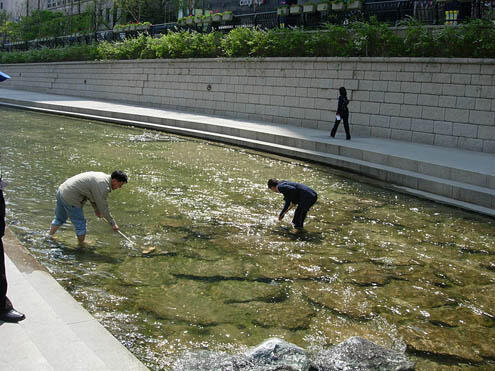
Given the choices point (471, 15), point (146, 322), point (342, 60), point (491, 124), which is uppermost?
point (471, 15)

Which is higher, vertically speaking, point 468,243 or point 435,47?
point 435,47

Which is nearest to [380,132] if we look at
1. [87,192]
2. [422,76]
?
[422,76]

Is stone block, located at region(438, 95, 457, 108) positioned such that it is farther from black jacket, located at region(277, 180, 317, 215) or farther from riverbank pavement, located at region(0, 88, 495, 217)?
black jacket, located at region(277, 180, 317, 215)

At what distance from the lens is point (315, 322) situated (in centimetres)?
584

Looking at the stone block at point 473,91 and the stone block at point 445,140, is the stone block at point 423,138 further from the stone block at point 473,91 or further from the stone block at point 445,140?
the stone block at point 473,91

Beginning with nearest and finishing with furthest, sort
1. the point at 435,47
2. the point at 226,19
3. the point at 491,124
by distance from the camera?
the point at 491,124 < the point at 435,47 < the point at 226,19

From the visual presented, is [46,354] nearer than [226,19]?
Yes

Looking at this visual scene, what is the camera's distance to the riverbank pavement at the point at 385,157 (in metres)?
11.5

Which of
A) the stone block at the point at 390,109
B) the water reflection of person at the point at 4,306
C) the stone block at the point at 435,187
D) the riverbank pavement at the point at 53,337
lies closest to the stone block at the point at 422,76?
the stone block at the point at 390,109

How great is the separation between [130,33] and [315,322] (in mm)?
33831

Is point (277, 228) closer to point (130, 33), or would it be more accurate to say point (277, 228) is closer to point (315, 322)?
point (315, 322)

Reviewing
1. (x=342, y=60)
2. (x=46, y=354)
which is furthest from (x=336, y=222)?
(x=342, y=60)

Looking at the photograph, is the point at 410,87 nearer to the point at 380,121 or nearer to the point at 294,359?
the point at 380,121

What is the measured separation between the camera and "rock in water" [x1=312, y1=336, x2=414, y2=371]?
15.8 ft
